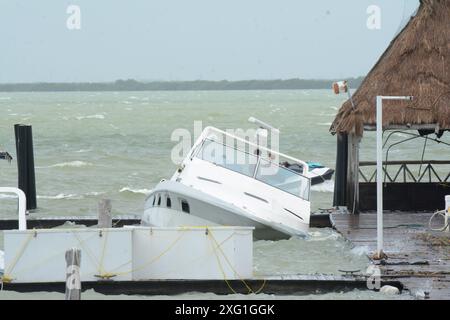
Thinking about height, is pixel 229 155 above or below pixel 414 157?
above

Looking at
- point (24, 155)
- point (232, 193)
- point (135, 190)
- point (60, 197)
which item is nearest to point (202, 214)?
point (232, 193)

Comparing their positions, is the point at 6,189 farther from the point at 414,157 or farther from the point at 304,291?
the point at 414,157

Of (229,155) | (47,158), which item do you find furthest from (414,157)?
(229,155)

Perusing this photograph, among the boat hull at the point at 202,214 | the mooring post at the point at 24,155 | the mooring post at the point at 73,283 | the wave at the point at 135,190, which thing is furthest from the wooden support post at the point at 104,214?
the wave at the point at 135,190

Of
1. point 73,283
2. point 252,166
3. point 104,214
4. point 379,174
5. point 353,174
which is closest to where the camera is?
point 73,283

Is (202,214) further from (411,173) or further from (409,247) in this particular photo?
(411,173)

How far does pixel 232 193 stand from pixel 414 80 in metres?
5.01

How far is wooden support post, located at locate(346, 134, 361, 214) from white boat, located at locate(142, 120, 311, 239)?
1.55m

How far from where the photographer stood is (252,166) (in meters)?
22.9

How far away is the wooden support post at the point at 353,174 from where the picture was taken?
2467 cm

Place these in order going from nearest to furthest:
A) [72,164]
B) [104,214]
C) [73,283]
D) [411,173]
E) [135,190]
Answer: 1. [73,283]
2. [104,214]
3. [411,173]
4. [135,190]
5. [72,164]

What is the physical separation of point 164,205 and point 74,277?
8.34m

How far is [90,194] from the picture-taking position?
131 feet

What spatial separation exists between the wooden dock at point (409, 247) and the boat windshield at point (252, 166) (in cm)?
129
